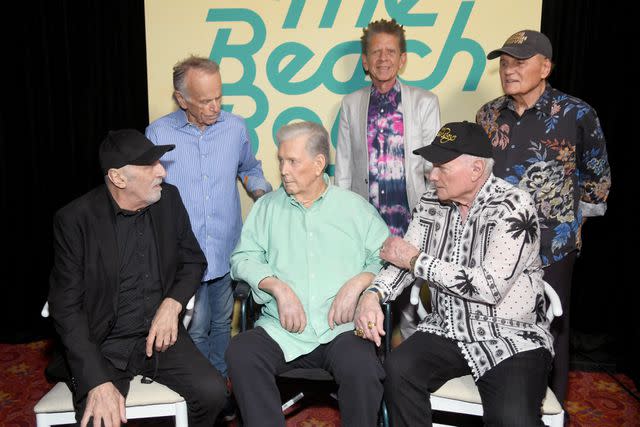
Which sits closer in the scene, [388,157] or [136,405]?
[136,405]

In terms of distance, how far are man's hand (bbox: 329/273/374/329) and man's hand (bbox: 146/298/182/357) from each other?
670 mm

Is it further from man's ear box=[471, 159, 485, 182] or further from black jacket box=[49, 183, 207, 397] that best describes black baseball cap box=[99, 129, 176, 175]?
man's ear box=[471, 159, 485, 182]

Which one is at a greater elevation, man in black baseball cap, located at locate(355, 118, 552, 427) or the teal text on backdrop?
the teal text on backdrop

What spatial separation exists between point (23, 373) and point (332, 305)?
2.41 metres

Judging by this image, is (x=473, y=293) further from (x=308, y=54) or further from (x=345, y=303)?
(x=308, y=54)

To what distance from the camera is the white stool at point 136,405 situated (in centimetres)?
227

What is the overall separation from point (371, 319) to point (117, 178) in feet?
3.94

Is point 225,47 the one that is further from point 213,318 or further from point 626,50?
point 626,50

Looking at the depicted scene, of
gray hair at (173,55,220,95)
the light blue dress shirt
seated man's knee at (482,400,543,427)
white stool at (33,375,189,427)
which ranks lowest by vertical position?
white stool at (33,375,189,427)

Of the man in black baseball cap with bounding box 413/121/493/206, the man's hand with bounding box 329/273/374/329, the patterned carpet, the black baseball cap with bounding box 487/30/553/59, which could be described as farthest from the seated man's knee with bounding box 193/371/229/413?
the black baseball cap with bounding box 487/30/553/59

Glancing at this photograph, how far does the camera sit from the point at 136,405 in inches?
91.3

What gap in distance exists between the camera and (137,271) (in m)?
2.55

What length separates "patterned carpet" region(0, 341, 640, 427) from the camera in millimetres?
3152

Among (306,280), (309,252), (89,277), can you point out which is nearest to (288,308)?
(306,280)
